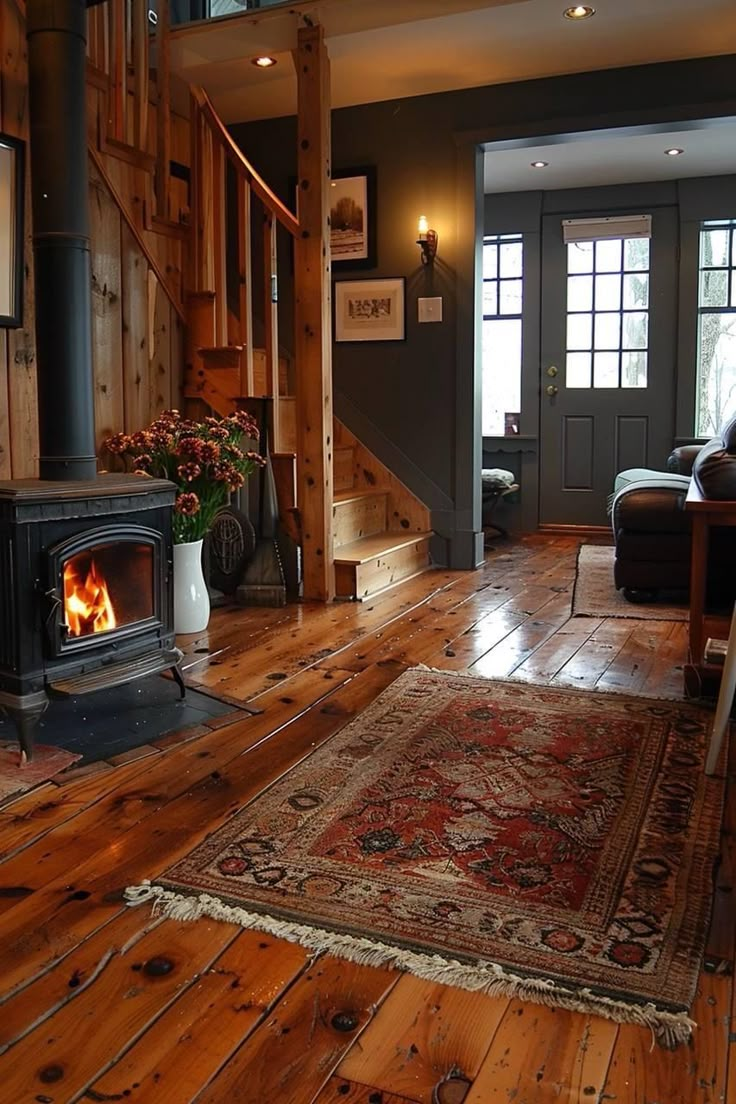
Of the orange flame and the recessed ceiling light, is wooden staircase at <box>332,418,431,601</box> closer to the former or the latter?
the orange flame

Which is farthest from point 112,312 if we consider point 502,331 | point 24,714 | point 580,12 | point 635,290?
point 635,290

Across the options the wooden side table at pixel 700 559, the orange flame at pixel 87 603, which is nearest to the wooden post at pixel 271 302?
the orange flame at pixel 87 603

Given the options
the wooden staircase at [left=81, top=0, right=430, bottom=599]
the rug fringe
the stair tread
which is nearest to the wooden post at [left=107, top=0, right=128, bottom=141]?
the wooden staircase at [left=81, top=0, right=430, bottom=599]

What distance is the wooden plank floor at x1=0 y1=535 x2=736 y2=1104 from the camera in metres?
1.40

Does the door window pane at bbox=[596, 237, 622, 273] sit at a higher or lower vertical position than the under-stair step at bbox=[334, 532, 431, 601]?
higher

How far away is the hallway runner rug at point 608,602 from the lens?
14.9 feet

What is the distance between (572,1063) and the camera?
1.44 meters

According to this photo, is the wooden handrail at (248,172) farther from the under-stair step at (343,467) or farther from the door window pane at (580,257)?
the door window pane at (580,257)

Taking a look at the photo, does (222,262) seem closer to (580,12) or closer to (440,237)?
(440,237)

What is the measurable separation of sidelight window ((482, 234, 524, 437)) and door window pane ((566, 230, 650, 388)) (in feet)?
1.38

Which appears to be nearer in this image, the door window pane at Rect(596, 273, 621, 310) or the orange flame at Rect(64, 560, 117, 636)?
the orange flame at Rect(64, 560, 117, 636)

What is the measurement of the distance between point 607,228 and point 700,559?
4.96 metres

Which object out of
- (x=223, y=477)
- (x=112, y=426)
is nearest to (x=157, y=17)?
(x=112, y=426)

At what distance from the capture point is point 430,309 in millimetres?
5602
